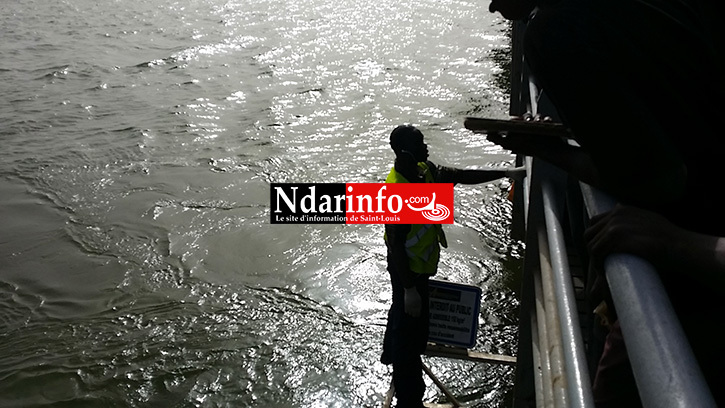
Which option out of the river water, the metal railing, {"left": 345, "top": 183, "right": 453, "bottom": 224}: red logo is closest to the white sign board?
{"left": 345, "top": 183, "right": 453, "bottom": 224}: red logo

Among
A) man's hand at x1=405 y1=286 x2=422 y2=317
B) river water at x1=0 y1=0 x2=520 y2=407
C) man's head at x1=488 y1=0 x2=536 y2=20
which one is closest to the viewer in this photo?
man's head at x1=488 y1=0 x2=536 y2=20

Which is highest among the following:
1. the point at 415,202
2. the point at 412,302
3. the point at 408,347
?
the point at 415,202

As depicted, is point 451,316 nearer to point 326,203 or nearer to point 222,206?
point 326,203

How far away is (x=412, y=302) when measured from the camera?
13.8 feet

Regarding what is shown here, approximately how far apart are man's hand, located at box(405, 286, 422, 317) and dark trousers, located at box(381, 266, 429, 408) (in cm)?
8

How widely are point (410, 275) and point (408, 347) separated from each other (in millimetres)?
486

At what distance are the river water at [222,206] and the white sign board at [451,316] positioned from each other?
59cm

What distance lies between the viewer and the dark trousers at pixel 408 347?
430cm

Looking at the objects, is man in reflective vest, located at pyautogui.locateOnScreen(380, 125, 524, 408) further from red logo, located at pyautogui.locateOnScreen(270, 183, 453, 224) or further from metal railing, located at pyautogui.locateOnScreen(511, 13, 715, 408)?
red logo, located at pyautogui.locateOnScreen(270, 183, 453, 224)

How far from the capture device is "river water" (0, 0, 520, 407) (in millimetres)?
5230

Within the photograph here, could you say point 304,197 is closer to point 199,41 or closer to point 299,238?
point 299,238

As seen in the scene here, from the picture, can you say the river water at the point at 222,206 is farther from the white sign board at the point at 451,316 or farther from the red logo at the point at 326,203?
the white sign board at the point at 451,316

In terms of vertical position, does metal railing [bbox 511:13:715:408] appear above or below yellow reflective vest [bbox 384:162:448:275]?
below

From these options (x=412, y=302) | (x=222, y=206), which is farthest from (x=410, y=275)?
(x=222, y=206)
